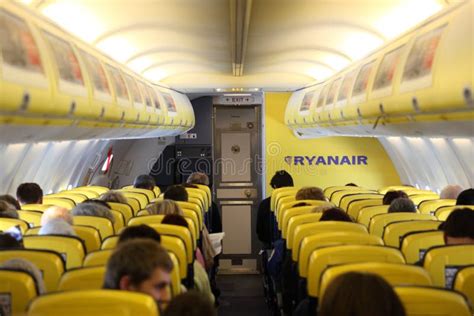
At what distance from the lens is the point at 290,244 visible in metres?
7.55

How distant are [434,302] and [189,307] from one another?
151cm

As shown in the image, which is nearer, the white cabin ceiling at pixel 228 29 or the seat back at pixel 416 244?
the seat back at pixel 416 244

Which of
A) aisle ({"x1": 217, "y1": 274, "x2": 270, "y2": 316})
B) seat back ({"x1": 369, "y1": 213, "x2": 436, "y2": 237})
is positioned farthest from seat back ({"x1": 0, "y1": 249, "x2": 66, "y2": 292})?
aisle ({"x1": 217, "y1": 274, "x2": 270, "y2": 316})

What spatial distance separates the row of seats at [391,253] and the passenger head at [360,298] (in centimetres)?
84

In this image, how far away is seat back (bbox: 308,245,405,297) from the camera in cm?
533

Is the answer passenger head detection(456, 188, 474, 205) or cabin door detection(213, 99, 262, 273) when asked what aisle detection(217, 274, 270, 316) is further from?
passenger head detection(456, 188, 474, 205)

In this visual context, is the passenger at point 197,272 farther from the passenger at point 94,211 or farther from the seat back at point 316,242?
the seat back at point 316,242

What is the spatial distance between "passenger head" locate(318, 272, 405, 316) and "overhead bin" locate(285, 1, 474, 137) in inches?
69.8

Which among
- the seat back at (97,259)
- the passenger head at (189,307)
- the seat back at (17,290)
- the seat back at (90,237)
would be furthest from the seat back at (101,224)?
the passenger head at (189,307)

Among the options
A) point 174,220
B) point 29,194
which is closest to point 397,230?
point 174,220

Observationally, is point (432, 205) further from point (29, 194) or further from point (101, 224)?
point (29, 194)

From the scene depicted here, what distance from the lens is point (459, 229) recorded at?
5.63 meters

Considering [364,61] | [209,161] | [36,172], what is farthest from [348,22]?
[209,161]

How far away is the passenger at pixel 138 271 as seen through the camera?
4.02 m
